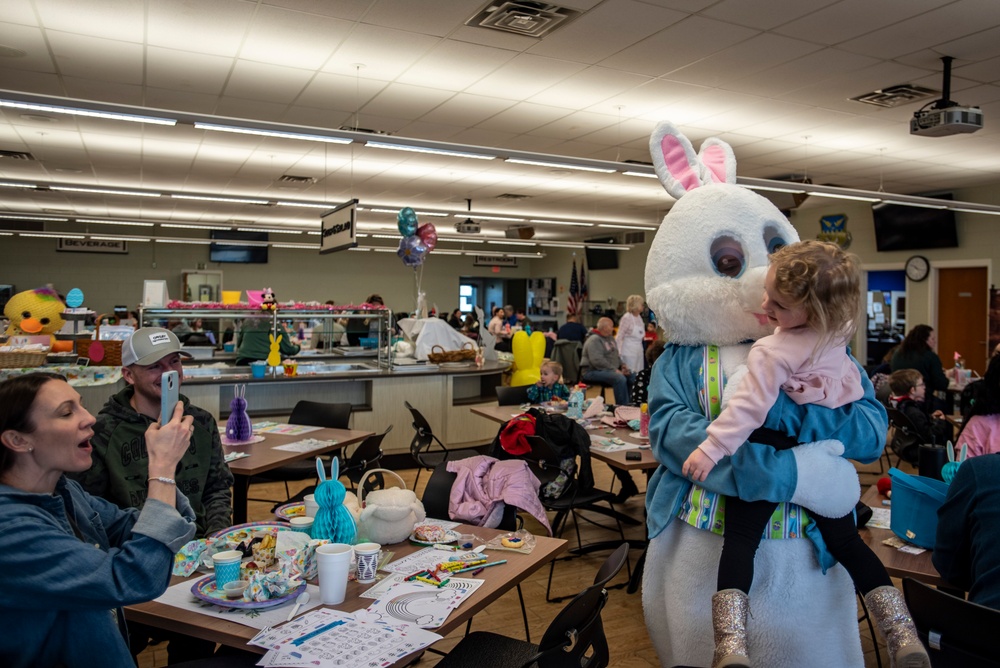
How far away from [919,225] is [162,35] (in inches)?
419

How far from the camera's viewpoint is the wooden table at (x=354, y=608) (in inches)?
71.8

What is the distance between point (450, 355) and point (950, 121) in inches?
186

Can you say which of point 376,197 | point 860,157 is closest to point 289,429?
point 860,157

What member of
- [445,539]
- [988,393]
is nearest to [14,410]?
[445,539]

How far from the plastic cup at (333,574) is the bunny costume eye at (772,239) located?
1.43m

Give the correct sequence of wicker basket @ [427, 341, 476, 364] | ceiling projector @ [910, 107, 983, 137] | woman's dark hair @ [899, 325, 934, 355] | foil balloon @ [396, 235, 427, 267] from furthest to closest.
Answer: foil balloon @ [396, 235, 427, 267], wicker basket @ [427, 341, 476, 364], woman's dark hair @ [899, 325, 934, 355], ceiling projector @ [910, 107, 983, 137]

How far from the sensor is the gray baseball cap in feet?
8.98

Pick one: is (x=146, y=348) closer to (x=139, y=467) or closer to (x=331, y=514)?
(x=139, y=467)

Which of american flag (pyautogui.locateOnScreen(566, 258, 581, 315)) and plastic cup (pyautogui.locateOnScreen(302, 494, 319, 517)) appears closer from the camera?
plastic cup (pyautogui.locateOnScreen(302, 494, 319, 517))

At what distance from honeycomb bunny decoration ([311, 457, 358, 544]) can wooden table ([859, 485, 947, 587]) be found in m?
1.69

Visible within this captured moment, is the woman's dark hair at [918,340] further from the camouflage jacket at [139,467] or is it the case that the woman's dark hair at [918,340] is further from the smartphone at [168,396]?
the smartphone at [168,396]

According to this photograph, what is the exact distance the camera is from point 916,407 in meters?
5.55

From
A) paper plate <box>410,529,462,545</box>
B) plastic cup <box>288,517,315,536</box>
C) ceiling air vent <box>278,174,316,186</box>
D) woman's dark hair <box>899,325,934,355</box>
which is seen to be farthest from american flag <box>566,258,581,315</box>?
plastic cup <box>288,517,315,536</box>

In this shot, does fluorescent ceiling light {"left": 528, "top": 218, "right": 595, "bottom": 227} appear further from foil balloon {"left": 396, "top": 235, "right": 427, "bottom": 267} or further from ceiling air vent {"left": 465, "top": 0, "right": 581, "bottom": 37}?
ceiling air vent {"left": 465, "top": 0, "right": 581, "bottom": 37}
